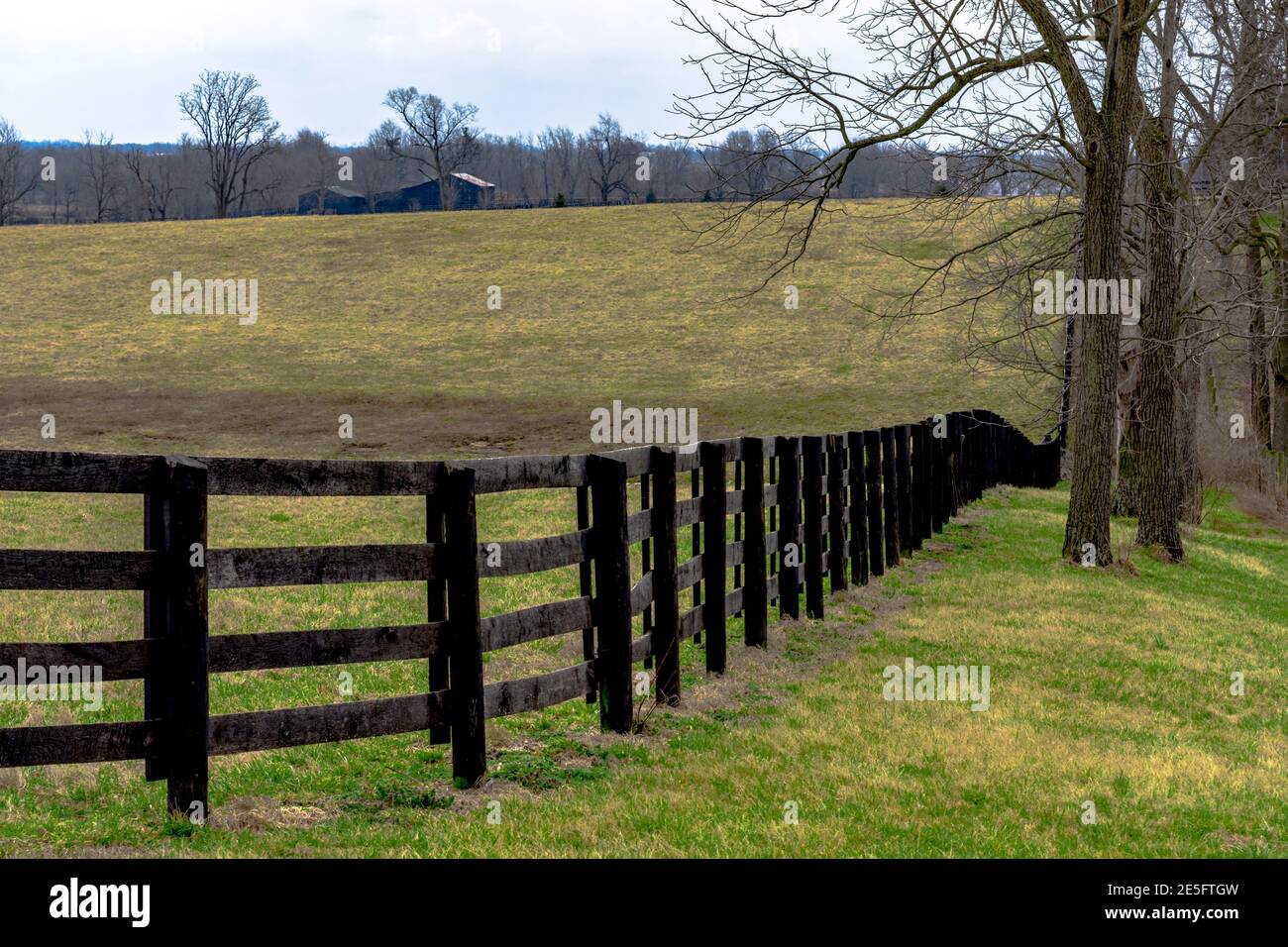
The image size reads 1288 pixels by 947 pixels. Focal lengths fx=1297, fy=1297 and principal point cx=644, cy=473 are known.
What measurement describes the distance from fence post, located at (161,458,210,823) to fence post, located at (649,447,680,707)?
3882 millimetres

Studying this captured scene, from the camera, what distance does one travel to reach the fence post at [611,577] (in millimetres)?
8562

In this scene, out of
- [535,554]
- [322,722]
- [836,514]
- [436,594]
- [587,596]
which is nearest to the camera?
[322,722]

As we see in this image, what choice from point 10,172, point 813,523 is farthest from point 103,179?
point 813,523

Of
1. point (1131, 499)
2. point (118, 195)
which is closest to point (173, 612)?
point (1131, 499)

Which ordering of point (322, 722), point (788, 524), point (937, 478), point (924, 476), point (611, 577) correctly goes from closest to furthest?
point (322, 722) → point (611, 577) → point (788, 524) → point (924, 476) → point (937, 478)

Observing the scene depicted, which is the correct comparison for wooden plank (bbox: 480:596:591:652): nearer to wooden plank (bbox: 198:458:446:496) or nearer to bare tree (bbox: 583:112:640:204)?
wooden plank (bbox: 198:458:446:496)

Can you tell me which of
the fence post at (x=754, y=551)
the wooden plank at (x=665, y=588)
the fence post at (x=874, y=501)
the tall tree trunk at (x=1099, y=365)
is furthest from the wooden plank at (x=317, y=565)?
the tall tree trunk at (x=1099, y=365)

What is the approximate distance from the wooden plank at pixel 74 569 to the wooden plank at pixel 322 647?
497mm

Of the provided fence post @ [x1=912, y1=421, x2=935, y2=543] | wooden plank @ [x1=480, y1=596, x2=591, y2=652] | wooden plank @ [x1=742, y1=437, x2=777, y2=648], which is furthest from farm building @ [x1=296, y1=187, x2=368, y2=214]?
wooden plank @ [x1=480, y1=596, x2=591, y2=652]

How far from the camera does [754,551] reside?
11773 millimetres

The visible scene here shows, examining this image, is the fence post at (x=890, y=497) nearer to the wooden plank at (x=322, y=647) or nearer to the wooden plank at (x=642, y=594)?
the wooden plank at (x=642, y=594)

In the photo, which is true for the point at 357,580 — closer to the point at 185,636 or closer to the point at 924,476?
the point at 185,636

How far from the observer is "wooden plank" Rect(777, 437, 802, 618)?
13.0 metres
